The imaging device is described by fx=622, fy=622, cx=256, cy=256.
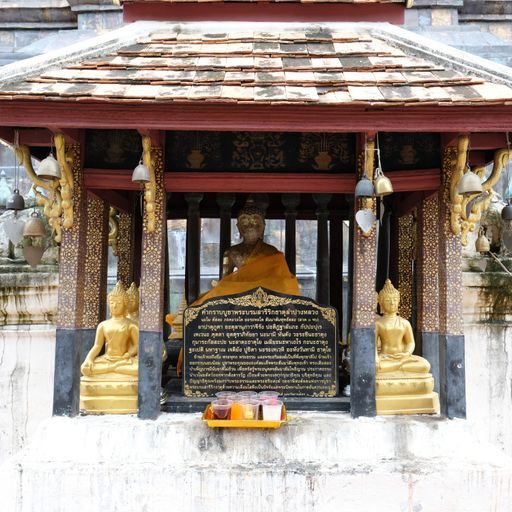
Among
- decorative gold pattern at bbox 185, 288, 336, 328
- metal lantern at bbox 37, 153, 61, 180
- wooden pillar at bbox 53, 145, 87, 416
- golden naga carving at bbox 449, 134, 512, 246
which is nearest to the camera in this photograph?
metal lantern at bbox 37, 153, 61, 180

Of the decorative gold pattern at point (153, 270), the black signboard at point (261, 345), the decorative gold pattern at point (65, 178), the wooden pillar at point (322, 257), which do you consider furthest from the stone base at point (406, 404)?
the decorative gold pattern at point (65, 178)

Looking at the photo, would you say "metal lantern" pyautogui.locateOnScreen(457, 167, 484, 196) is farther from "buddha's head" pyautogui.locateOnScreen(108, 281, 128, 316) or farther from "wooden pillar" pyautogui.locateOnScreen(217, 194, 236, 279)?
"buddha's head" pyautogui.locateOnScreen(108, 281, 128, 316)

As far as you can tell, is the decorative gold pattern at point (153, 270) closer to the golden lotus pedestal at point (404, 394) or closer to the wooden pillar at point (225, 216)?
the wooden pillar at point (225, 216)

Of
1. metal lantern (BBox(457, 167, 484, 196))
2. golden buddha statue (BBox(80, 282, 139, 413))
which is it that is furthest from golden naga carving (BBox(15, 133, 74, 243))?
metal lantern (BBox(457, 167, 484, 196))

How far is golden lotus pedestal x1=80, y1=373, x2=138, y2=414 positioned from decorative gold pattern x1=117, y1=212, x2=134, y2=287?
202cm

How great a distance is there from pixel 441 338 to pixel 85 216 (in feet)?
12.1

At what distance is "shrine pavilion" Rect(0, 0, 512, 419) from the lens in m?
5.13

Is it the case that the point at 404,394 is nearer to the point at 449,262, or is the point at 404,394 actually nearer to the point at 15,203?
the point at 449,262

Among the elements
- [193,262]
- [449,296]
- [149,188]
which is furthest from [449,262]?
[193,262]

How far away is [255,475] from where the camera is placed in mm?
5359

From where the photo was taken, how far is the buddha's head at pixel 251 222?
7184mm

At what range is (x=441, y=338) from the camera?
19.9ft

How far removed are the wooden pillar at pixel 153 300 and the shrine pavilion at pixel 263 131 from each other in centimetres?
1

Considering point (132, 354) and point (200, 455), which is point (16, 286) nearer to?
point (132, 354)
